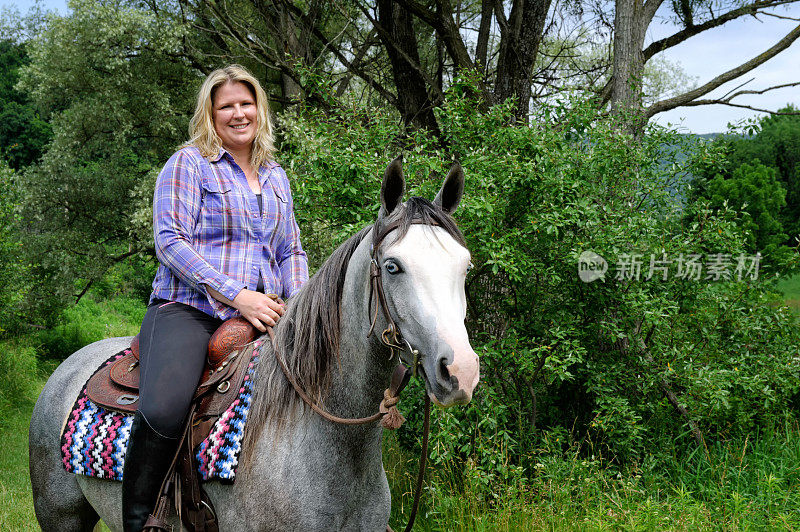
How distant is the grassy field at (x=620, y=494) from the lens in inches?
152

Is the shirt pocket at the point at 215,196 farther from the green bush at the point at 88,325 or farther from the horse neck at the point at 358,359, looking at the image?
the green bush at the point at 88,325

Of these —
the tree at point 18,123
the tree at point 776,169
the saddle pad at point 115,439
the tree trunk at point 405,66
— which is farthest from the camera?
the tree at point 18,123

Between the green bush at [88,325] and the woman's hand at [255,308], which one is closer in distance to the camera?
the woman's hand at [255,308]

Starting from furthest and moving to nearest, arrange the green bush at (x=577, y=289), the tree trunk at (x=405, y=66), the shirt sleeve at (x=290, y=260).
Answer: the tree trunk at (x=405, y=66)
the green bush at (x=577, y=289)
the shirt sleeve at (x=290, y=260)

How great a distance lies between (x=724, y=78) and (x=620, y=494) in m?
6.37

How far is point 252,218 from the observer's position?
2.63m

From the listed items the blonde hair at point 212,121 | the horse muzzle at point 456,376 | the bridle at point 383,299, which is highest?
the blonde hair at point 212,121

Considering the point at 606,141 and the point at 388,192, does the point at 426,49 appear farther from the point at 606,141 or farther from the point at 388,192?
the point at 388,192

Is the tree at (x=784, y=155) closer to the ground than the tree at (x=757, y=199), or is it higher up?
higher up

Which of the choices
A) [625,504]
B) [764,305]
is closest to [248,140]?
[625,504]

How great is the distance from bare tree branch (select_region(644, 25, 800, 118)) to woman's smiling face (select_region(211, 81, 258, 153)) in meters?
6.73

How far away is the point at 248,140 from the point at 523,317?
2.73 m

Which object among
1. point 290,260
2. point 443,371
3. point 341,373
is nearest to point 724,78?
point 290,260

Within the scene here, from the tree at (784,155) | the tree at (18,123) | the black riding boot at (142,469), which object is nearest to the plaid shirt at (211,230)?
the black riding boot at (142,469)
